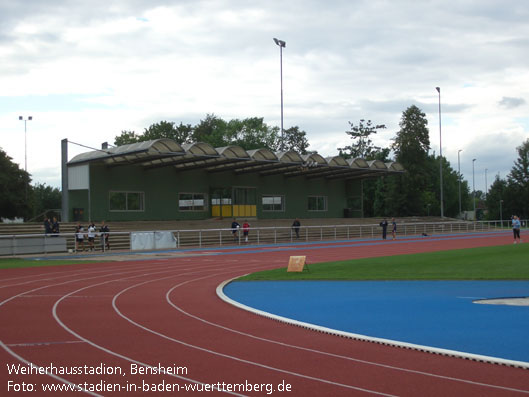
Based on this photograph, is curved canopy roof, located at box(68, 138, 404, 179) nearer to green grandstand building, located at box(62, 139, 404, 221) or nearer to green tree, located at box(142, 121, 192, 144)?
green grandstand building, located at box(62, 139, 404, 221)

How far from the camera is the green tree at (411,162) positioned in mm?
77625

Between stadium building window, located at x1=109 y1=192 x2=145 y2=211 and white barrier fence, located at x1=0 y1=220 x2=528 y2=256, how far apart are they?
7387 mm

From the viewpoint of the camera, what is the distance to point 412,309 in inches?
427

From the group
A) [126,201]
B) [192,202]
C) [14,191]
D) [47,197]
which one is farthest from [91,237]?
[47,197]

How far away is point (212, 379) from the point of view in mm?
6098

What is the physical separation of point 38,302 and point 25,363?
5.88m

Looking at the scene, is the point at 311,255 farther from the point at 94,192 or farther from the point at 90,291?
the point at 94,192

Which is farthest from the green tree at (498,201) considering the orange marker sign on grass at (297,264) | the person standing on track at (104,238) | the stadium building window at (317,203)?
the orange marker sign on grass at (297,264)

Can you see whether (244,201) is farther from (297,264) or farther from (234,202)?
(297,264)

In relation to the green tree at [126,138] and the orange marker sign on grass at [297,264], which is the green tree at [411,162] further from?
the orange marker sign on grass at [297,264]

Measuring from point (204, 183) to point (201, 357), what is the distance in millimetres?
42141

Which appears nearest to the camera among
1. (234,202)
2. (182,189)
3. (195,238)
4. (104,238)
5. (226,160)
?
(104,238)

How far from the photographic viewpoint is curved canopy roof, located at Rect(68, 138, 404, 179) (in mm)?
38562

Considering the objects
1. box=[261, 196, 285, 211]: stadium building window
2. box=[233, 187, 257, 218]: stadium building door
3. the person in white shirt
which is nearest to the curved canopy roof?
box=[233, 187, 257, 218]: stadium building door
